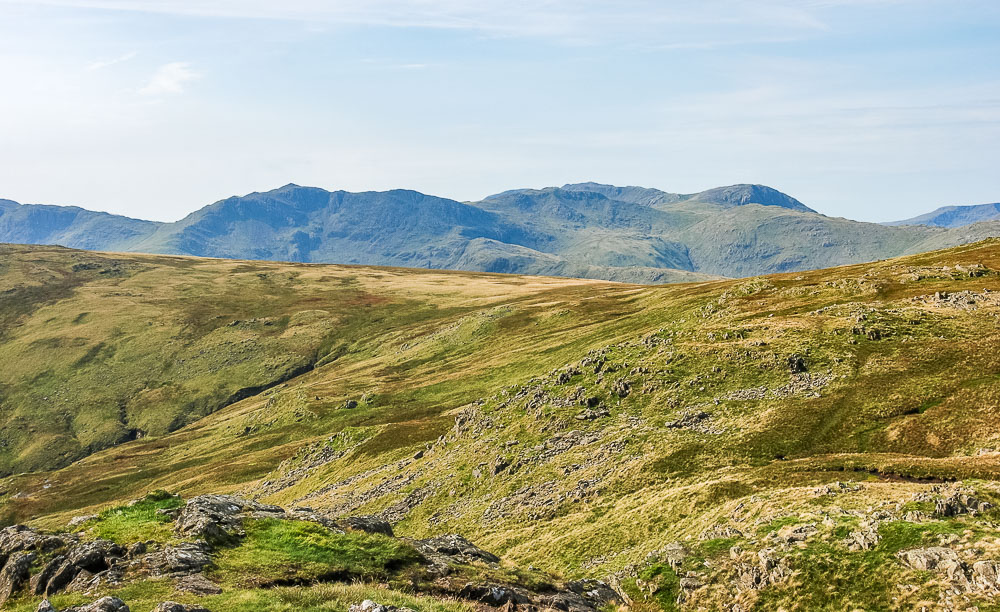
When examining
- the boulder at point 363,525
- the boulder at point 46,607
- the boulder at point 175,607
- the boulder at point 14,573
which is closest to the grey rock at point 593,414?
the boulder at point 363,525

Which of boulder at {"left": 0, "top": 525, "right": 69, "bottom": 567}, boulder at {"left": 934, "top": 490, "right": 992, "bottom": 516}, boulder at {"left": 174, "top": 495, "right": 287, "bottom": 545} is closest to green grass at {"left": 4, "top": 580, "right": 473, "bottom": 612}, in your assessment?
boulder at {"left": 0, "top": 525, "right": 69, "bottom": 567}

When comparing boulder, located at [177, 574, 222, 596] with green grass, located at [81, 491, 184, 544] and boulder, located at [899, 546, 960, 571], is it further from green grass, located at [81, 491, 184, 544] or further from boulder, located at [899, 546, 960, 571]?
boulder, located at [899, 546, 960, 571]

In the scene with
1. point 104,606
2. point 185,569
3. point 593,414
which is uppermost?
point 104,606

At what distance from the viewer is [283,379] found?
186625mm

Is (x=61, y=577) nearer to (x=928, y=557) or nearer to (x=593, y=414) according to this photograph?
(x=928, y=557)

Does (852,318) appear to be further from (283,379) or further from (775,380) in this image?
(283,379)

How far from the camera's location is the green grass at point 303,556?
25922mm

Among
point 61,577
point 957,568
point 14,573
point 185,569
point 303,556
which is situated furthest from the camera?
point 303,556

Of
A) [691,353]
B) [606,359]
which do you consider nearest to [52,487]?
[606,359]

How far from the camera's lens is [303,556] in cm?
2788

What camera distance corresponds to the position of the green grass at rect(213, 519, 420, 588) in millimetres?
25922

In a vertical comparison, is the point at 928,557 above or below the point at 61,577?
below

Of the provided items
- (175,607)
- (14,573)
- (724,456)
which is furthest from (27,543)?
(724,456)

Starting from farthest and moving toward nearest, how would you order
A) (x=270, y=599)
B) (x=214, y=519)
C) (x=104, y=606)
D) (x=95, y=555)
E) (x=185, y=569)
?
(x=214, y=519) → (x=95, y=555) → (x=185, y=569) → (x=270, y=599) → (x=104, y=606)
